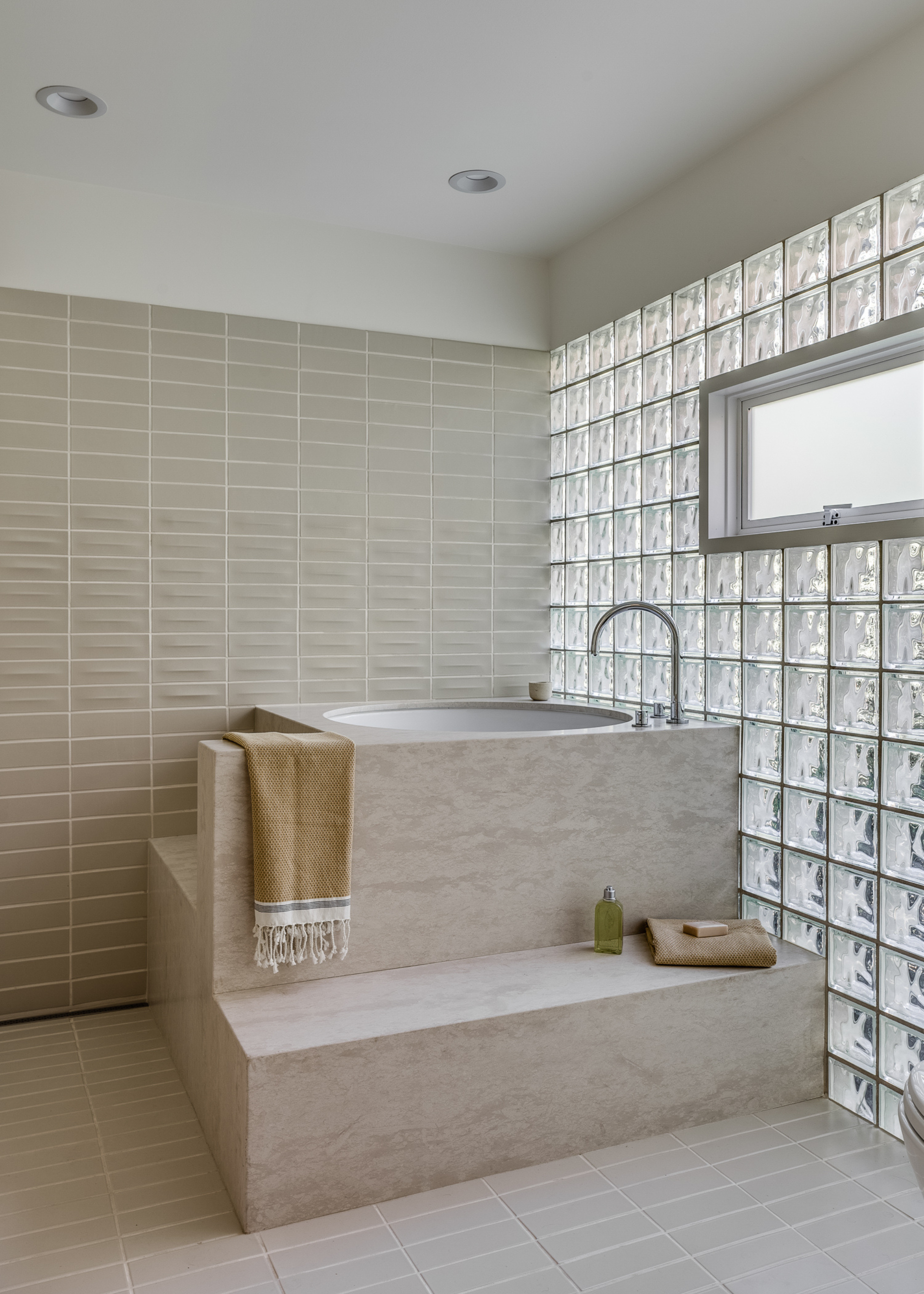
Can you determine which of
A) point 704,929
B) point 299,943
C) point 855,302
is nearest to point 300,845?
point 299,943

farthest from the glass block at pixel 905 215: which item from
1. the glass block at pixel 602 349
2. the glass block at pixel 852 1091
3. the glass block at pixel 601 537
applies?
the glass block at pixel 852 1091

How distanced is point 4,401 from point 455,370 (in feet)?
4.86

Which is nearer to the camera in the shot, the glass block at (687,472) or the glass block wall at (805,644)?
the glass block wall at (805,644)

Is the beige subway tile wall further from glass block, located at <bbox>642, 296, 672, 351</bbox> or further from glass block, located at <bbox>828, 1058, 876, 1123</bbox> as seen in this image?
glass block, located at <bbox>828, 1058, 876, 1123</bbox>

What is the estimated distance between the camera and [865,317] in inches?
87.5

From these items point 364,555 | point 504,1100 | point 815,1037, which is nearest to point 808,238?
point 364,555

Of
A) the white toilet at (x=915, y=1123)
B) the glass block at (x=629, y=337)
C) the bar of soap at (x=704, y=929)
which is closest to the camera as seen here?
the white toilet at (x=915, y=1123)

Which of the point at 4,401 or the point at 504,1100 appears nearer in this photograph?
the point at 504,1100

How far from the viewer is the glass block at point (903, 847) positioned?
6.82 ft

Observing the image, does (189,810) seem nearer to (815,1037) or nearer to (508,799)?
(508,799)

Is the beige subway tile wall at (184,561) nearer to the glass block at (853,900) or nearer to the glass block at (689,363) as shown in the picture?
the glass block at (689,363)

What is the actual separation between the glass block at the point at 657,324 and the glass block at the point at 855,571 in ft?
3.17

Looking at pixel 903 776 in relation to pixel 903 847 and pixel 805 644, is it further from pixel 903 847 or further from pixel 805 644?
pixel 805 644

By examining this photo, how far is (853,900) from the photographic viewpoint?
7.38ft
